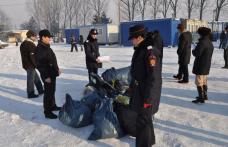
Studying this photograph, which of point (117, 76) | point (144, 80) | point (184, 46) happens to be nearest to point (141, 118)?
point (144, 80)

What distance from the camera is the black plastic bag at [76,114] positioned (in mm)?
5215

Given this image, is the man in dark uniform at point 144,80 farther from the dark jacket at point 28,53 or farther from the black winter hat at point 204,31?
the dark jacket at point 28,53

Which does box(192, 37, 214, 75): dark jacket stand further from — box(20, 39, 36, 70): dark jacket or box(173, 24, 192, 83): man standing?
box(20, 39, 36, 70): dark jacket

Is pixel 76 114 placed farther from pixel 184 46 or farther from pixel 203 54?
pixel 184 46

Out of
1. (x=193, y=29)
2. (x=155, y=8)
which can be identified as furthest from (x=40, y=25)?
(x=193, y=29)

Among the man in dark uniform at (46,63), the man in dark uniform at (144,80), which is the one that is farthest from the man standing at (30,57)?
the man in dark uniform at (144,80)

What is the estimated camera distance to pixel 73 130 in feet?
Result: 17.4

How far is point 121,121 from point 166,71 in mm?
6446

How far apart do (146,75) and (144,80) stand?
0.26 feet

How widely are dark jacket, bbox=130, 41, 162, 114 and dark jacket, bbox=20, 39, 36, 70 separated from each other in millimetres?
4196

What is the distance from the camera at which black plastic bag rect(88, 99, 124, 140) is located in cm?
468

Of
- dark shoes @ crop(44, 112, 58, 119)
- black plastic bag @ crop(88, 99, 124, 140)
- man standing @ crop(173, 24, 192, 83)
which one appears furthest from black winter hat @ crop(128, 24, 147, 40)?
man standing @ crop(173, 24, 192, 83)

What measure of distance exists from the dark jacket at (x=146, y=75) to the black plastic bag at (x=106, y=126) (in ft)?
2.95

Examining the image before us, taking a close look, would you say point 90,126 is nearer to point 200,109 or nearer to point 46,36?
point 46,36
